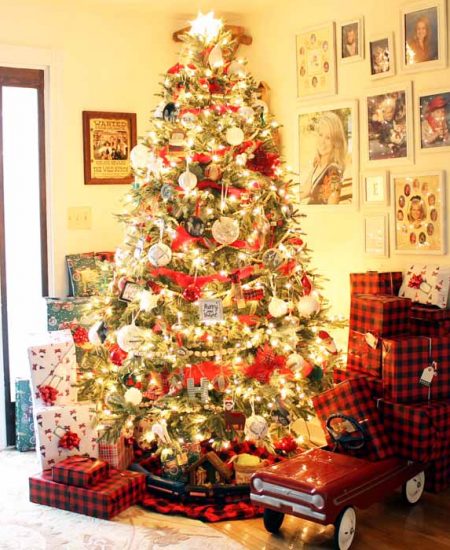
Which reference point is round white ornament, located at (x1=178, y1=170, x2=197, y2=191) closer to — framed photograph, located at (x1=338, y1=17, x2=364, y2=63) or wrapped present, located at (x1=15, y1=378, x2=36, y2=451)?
framed photograph, located at (x1=338, y1=17, x2=364, y2=63)

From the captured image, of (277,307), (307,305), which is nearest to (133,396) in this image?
(277,307)

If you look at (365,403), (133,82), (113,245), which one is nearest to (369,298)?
(365,403)

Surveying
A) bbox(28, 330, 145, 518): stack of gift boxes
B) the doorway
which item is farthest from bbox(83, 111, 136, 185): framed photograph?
bbox(28, 330, 145, 518): stack of gift boxes

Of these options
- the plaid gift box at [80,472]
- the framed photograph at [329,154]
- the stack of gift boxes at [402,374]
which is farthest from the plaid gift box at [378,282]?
the plaid gift box at [80,472]

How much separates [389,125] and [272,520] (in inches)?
84.3

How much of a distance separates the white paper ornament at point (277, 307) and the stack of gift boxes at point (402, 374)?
17.1 inches

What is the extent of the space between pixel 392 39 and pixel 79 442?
8.52 ft

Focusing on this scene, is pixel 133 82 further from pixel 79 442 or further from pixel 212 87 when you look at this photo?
pixel 79 442

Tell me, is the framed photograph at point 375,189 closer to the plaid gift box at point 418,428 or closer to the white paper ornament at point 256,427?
the plaid gift box at point 418,428

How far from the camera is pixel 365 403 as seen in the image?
3.57 m

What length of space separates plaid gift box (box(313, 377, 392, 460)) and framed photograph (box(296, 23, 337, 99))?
1803mm

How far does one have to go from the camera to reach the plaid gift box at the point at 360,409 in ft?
11.2

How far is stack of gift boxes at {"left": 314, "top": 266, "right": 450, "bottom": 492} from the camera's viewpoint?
3.49m

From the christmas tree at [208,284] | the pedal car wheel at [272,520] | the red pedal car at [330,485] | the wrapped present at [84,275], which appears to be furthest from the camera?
the wrapped present at [84,275]
